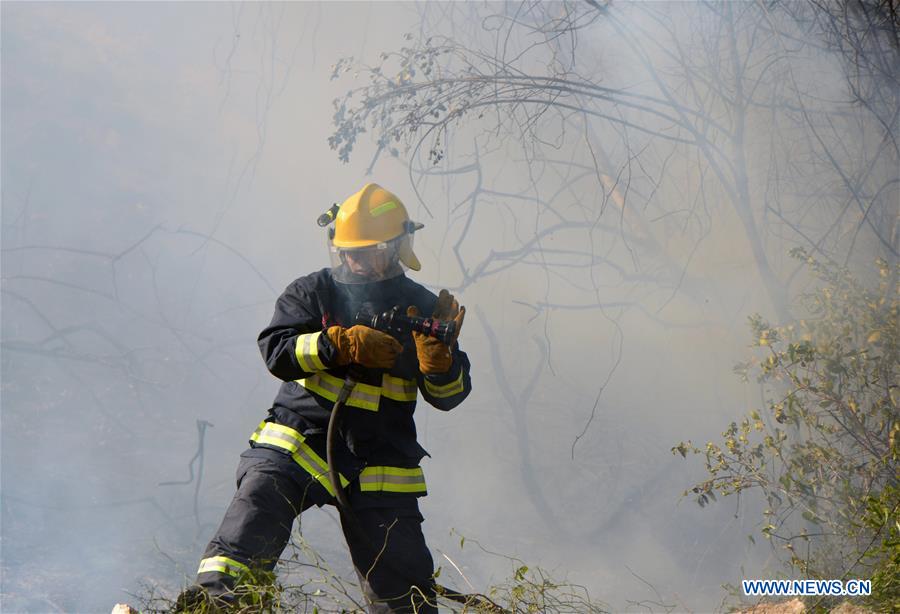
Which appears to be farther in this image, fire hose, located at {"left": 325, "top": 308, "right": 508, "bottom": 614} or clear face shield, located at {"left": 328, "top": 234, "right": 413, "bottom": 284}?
clear face shield, located at {"left": 328, "top": 234, "right": 413, "bottom": 284}

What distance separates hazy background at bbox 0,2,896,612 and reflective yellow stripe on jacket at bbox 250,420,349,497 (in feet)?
9.69

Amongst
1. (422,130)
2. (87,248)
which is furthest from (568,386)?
(87,248)

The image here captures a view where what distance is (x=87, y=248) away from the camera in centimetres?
618

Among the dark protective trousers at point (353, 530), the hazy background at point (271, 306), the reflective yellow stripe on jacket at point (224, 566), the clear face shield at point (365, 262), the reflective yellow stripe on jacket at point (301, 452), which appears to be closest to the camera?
the reflective yellow stripe on jacket at point (224, 566)

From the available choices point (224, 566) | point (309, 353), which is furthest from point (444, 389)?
point (224, 566)

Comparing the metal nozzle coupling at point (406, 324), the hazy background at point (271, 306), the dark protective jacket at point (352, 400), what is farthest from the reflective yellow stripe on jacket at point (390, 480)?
the hazy background at point (271, 306)

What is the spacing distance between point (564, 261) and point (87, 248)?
11.1ft

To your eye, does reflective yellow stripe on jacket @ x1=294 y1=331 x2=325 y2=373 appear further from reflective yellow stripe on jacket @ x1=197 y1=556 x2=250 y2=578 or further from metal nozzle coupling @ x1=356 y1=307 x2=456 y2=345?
reflective yellow stripe on jacket @ x1=197 y1=556 x2=250 y2=578

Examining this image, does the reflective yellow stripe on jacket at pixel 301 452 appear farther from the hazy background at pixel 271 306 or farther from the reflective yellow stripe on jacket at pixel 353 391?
the hazy background at pixel 271 306

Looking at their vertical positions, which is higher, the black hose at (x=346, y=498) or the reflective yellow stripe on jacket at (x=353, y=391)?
the reflective yellow stripe on jacket at (x=353, y=391)

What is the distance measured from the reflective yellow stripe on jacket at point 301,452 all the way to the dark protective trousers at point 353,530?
22 millimetres

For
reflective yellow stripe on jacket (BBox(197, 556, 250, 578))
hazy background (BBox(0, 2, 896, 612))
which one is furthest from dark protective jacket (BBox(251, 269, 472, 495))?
hazy background (BBox(0, 2, 896, 612))

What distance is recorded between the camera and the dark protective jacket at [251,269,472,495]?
9.25ft

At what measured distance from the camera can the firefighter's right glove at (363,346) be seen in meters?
2.63
